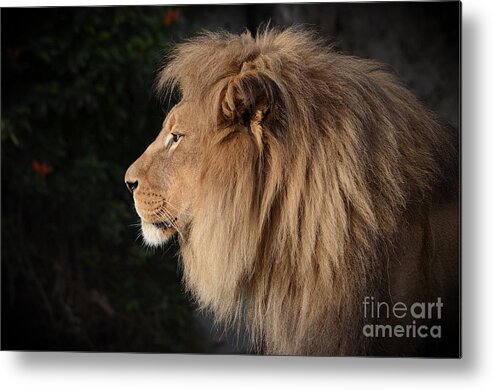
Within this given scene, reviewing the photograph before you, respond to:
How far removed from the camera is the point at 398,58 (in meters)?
2.92

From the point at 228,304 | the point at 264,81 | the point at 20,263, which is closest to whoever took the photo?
the point at 264,81

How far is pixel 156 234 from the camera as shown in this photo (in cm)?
277

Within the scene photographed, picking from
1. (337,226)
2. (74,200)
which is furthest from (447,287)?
(74,200)

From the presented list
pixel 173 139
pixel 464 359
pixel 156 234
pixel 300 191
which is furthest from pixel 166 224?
pixel 464 359

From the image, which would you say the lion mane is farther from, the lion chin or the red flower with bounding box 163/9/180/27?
the red flower with bounding box 163/9/180/27

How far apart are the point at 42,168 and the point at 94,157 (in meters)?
0.19

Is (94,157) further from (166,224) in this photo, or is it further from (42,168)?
(166,224)

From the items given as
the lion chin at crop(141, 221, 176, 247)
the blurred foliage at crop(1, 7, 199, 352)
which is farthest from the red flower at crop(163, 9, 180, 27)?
the lion chin at crop(141, 221, 176, 247)

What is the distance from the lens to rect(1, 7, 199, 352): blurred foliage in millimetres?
3174

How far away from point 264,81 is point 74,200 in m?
1.21

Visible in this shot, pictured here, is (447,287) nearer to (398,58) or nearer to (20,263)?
(398,58)

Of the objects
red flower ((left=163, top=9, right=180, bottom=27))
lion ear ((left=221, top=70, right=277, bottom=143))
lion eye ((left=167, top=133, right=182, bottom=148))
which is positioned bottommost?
lion eye ((left=167, top=133, right=182, bottom=148))

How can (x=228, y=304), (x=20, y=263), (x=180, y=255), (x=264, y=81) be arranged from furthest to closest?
(x=20, y=263) < (x=180, y=255) < (x=228, y=304) < (x=264, y=81)

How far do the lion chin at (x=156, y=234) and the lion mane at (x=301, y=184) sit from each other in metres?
0.11
